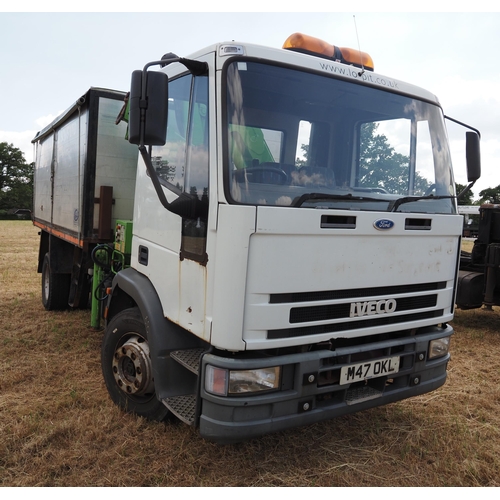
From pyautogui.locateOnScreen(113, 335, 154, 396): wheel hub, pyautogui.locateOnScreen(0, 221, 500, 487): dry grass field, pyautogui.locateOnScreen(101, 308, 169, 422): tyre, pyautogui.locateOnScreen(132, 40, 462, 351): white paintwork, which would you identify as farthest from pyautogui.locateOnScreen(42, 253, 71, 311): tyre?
pyautogui.locateOnScreen(132, 40, 462, 351): white paintwork

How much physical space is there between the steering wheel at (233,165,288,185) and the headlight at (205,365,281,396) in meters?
1.02

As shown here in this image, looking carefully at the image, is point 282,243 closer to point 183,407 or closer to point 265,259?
point 265,259

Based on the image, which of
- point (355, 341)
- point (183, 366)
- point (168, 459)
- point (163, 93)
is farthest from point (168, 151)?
point (168, 459)

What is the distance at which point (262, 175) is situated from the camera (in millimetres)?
2688

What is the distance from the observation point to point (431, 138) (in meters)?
3.50

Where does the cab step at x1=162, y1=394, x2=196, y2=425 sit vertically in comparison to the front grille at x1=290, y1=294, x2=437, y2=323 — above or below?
below

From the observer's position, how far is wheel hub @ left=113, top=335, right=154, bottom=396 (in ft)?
10.9

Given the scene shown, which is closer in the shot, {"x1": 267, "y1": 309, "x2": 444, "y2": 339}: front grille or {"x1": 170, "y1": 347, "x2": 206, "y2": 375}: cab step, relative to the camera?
{"x1": 267, "y1": 309, "x2": 444, "y2": 339}: front grille

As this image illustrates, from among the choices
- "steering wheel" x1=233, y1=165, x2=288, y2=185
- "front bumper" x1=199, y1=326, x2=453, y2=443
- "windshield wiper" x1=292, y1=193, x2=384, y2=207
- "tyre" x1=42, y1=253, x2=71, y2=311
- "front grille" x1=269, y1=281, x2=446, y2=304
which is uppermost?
"steering wheel" x1=233, y1=165, x2=288, y2=185

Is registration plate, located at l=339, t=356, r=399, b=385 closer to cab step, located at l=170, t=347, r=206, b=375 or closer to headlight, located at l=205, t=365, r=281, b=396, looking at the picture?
headlight, located at l=205, t=365, r=281, b=396

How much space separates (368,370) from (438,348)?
30.0 inches

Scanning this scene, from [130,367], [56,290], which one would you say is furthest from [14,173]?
[130,367]

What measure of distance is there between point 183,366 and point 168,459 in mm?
614

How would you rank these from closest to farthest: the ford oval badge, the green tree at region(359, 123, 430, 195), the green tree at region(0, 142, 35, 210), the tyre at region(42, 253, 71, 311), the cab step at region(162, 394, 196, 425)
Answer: the cab step at region(162, 394, 196, 425) → the ford oval badge → the green tree at region(359, 123, 430, 195) → the tyre at region(42, 253, 71, 311) → the green tree at region(0, 142, 35, 210)
